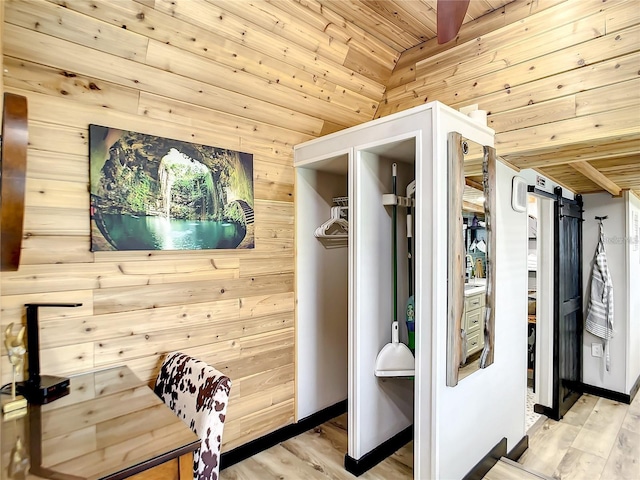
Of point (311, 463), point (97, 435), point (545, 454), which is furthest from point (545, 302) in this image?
point (97, 435)

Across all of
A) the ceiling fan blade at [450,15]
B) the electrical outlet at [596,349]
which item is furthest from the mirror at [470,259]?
the electrical outlet at [596,349]

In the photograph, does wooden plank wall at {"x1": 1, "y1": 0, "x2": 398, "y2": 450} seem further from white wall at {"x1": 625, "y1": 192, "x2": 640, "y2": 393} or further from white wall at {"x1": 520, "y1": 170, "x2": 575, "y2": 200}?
white wall at {"x1": 625, "y1": 192, "x2": 640, "y2": 393}

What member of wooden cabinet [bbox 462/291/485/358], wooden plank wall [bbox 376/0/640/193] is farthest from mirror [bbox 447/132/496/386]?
wooden plank wall [bbox 376/0/640/193]

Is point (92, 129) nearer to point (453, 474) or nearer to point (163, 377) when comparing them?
point (163, 377)

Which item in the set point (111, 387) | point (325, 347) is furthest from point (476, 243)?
point (111, 387)

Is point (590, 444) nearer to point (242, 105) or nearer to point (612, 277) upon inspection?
point (612, 277)

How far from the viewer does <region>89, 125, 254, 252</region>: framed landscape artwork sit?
1.80 metres

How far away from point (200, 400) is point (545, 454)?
2.66 metres

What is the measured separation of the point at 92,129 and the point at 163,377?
1270 millimetres

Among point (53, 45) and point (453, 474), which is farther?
point (453, 474)

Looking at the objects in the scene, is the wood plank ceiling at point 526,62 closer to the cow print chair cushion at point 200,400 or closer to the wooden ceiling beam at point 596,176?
the wooden ceiling beam at point 596,176

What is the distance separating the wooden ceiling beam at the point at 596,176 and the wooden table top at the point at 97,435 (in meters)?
2.99

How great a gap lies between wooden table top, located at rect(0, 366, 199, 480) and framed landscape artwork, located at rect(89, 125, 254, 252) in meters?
0.72

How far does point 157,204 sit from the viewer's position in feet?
6.47
